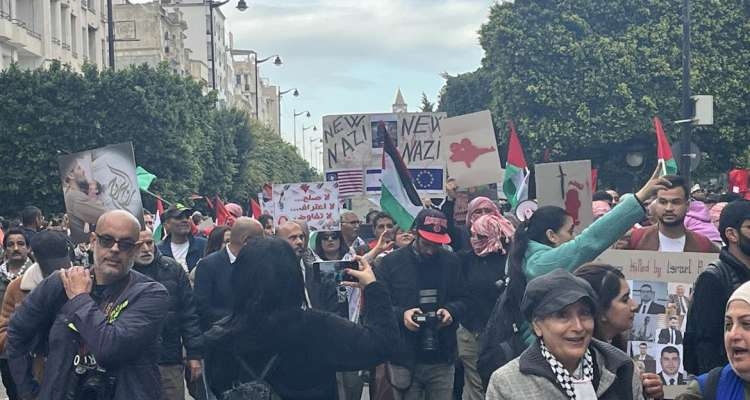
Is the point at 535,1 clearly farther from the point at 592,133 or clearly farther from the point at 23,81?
the point at 23,81

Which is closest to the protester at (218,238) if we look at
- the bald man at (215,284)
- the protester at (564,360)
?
the bald man at (215,284)

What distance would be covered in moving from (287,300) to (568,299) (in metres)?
1.32

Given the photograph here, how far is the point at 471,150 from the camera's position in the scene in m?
11.4

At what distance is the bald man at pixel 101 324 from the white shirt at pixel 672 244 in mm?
3411

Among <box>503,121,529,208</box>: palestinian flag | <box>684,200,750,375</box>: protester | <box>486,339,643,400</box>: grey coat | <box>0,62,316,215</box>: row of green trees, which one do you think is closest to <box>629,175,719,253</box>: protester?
<box>684,200,750,375</box>: protester

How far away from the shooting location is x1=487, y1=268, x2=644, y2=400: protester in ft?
13.1

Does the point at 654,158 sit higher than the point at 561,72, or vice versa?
the point at 561,72

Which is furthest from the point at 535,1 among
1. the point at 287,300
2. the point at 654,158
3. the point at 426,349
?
the point at 287,300

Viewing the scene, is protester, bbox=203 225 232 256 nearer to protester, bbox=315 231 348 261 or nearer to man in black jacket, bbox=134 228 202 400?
protester, bbox=315 231 348 261

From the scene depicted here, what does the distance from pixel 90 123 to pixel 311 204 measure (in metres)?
22.9

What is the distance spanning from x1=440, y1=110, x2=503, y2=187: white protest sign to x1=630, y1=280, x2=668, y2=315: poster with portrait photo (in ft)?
16.5

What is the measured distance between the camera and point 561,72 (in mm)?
38906

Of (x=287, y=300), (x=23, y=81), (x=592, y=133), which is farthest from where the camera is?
(x=592, y=133)

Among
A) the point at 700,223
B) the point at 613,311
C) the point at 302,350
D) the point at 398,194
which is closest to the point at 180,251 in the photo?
the point at 398,194
